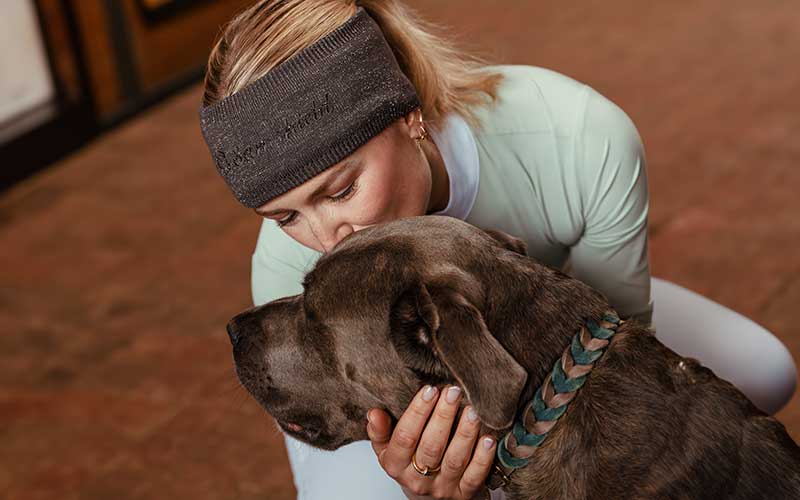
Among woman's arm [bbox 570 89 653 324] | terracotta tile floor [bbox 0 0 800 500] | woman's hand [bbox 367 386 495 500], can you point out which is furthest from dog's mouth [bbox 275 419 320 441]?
terracotta tile floor [bbox 0 0 800 500]

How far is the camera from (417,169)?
77.5 inches

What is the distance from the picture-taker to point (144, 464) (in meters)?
3.10

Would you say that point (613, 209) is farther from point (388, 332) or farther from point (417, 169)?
point (388, 332)

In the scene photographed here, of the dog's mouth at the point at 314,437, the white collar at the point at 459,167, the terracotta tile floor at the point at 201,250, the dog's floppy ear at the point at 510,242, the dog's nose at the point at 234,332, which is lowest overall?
the terracotta tile floor at the point at 201,250

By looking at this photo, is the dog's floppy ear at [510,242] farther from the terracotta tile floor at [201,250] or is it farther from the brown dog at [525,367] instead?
the terracotta tile floor at [201,250]

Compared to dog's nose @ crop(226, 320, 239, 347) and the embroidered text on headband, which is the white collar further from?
dog's nose @ crop(226, 320, 239, 347)

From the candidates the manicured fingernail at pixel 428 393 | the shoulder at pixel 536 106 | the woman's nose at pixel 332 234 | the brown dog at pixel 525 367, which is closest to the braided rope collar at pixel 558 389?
the brown dog at pixel 525 367

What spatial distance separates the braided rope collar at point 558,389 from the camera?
1618 millimetres

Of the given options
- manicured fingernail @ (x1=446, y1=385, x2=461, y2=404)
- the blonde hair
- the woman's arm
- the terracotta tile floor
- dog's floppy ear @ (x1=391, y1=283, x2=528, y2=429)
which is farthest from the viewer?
the terracotta tile floor

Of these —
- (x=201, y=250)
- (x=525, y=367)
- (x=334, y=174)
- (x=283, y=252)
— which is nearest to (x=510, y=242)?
(x=525, y=367)

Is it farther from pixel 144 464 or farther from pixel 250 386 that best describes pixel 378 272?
pixel 144 464

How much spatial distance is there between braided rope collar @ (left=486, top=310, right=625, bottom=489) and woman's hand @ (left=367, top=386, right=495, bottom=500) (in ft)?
0.18

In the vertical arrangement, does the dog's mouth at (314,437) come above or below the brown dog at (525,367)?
below

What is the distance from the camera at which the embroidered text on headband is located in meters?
1.89
